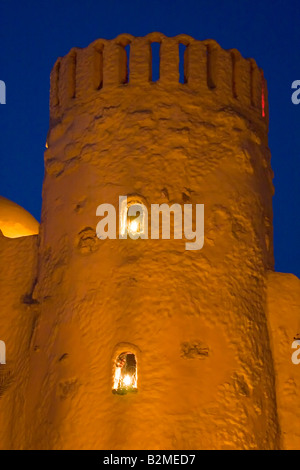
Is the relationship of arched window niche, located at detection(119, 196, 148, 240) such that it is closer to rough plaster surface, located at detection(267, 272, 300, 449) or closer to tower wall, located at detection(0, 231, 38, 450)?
tower wall, located at detection(0, 231, 38, 450)

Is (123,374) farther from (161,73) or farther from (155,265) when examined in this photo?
(161,73)

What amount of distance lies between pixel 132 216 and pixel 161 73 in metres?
2.00

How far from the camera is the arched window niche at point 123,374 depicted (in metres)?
7.72

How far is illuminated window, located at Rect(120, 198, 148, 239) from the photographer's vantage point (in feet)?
27.3

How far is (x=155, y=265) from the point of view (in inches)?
317

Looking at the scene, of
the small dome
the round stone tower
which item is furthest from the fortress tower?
the small dome

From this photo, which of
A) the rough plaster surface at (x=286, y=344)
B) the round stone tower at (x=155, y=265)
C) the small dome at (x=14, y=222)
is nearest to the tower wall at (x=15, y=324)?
the round stone tower at (x=155, y=265)

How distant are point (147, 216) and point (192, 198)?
2.05 ft

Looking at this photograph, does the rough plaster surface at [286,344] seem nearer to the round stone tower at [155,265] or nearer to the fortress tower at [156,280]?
the fortress tower at [156,280]

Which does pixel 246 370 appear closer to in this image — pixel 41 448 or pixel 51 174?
pixel 41 448

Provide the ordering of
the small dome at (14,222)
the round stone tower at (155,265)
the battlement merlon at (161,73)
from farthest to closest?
the small dome at (14,222) < the battlement merlon at (161,73) < the round stone tower at (155,265)

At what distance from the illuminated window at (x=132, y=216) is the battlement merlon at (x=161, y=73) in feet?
5.21

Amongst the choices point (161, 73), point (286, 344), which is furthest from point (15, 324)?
point (161, 73)

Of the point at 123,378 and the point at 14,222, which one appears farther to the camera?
the point at 14,222
